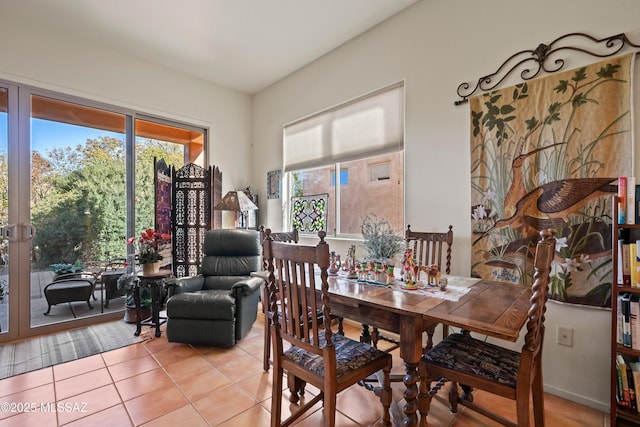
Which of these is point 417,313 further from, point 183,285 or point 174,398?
point 183,285

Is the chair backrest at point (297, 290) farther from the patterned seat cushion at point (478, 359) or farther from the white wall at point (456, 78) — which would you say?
the white wall at point (456, 78)

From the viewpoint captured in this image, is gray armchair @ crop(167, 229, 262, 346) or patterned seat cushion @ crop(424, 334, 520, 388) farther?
gray armchair @ crop(167, 229, 262, 346)

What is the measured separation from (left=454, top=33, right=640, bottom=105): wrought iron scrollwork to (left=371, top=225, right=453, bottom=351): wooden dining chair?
1.11m

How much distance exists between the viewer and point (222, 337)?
259 centimetres

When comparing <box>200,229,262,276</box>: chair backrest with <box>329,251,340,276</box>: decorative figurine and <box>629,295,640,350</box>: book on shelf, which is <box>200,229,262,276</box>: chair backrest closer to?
<box>329,251,340,276</box>: decorative figurine

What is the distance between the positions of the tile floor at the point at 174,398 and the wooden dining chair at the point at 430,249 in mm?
394

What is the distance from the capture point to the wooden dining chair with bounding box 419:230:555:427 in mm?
1208

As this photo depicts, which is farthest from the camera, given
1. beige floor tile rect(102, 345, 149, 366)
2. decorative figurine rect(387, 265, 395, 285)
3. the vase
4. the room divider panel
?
the room divider panel

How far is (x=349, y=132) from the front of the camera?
324 cm

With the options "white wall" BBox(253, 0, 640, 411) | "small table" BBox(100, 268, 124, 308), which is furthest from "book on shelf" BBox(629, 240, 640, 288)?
"small table" BBox(100, 268, 124, 308)

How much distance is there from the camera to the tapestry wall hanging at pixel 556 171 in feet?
5.72

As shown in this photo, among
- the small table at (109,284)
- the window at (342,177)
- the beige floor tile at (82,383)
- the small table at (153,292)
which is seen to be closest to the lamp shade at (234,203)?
the small table at (153,292)

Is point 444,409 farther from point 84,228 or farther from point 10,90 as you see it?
point 10,90

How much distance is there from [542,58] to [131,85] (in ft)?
13.4
